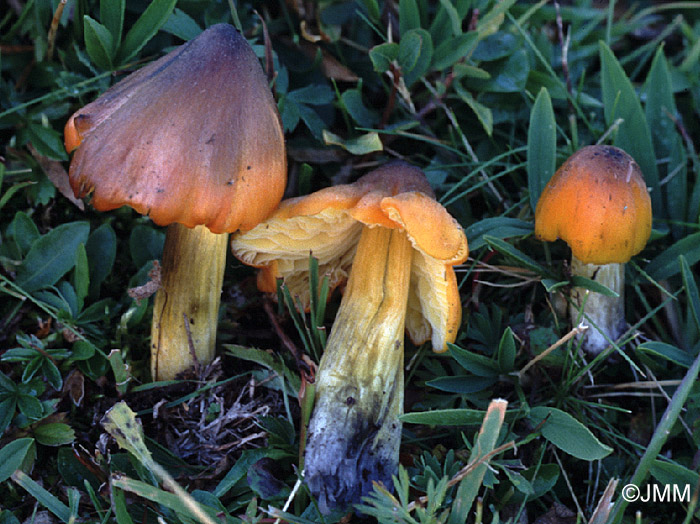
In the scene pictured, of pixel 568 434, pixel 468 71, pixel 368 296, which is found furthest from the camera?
pixel 468 71

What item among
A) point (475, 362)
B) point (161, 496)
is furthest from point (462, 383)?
point (161, 496)

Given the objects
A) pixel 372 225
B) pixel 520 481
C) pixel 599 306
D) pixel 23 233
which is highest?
pixel 372 225

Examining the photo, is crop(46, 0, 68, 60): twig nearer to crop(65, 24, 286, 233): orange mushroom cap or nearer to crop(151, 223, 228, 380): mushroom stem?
crop(65, 24, 286, 233): orange mushroom cap

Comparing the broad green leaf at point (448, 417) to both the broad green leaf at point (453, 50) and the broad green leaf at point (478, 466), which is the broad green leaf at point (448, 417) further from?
the broad green leaf at point (453, 50)

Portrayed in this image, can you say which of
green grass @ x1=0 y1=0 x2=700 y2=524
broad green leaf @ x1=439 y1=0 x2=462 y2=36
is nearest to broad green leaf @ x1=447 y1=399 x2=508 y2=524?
green grass @ x1=0 y1=0 x2=700 y2=524

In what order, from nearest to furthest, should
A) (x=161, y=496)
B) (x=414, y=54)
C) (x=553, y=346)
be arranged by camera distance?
(x=161, y=496) → (x=553, y=346) → (x=414, y=54)

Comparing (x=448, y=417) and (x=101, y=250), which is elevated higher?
(x=101, y=250)

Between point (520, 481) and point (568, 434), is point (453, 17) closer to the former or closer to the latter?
point (568, 434)
